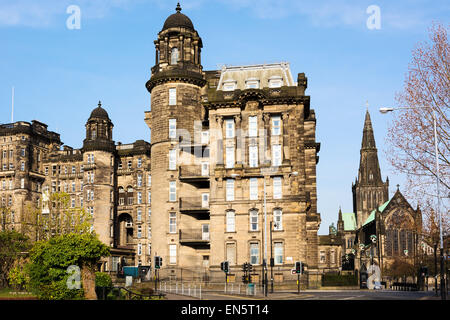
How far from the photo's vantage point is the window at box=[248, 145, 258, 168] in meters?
66.6

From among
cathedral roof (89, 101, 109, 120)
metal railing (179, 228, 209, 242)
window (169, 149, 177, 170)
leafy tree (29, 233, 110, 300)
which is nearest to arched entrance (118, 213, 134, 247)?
→ cathedral roof (89, 101, 109, 120)

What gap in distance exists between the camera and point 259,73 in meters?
71.9

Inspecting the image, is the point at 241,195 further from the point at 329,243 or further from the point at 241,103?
the point at 329,243

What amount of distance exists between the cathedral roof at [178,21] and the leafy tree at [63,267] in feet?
150

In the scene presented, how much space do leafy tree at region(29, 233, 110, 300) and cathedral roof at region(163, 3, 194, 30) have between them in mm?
45815

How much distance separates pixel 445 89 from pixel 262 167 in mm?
34421

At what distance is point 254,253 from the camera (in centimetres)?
6438

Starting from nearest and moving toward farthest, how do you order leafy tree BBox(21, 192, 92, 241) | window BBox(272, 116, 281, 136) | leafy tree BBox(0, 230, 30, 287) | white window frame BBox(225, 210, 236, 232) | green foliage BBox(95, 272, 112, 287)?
green foliage BBox(95, 272, 112, 287), leafy tree BBox(0, 230, 30, 287), white window frame BBox(225, 210, 236, 232), window BBox(272, 116, 281, 136), leafy tree BBox(21, 192, 92, 241)

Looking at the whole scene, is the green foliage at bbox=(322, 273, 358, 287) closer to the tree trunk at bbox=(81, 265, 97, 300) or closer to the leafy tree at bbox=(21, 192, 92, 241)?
the leafy tree at bbox=(21, 192, 92, 241)

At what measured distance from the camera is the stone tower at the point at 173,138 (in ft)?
234

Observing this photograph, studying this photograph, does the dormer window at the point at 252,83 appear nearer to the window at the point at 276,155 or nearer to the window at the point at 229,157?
the window at the point at 229,157

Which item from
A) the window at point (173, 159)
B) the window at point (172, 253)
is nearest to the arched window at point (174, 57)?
the window at point (173, 159)

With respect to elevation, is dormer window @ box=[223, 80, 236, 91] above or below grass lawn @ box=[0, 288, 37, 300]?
above

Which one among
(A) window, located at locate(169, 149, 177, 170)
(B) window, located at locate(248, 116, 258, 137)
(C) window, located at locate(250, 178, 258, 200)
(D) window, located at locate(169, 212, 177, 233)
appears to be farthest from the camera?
(A) window, located at locate(169, 149, 177, 170)
